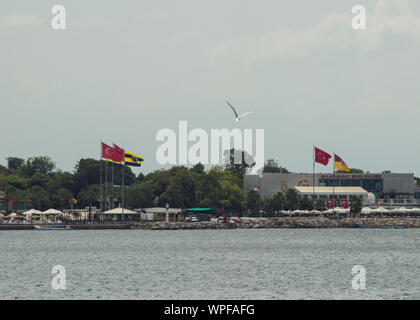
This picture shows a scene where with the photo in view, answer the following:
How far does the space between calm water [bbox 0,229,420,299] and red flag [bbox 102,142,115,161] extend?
133 ft

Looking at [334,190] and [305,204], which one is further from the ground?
[334,190]

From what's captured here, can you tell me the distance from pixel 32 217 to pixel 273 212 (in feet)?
176

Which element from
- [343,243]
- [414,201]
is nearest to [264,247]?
[343,243]

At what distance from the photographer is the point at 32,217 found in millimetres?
178000

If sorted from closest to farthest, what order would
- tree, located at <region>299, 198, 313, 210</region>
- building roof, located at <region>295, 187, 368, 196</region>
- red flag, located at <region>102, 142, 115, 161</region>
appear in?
red flag, located at <region>102, 142, 115, 161</region>
tree, located at <region>299, 198, 313, 210</region>
building roof, located at <region>295, 187, 368, 196</region>

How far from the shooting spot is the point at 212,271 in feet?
240

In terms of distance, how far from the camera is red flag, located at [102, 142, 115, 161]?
15212 centimetres

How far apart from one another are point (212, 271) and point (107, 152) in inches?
3260

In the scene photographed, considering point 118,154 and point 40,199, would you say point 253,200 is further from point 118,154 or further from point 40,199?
point 40,199

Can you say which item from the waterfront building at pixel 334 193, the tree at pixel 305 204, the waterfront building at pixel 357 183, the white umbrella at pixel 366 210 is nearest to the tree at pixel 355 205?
the white umbrella at pixel 366 210

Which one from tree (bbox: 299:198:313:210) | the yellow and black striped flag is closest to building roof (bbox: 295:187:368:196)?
tree (bbox: 299:198:313:210)

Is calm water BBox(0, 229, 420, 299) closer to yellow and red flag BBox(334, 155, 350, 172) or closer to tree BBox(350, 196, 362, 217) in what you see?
yellow and red flag BBox(334, 155, 350, 172)

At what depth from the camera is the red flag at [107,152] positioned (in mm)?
152125

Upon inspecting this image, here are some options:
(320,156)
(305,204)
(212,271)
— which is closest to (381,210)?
(305,204)
